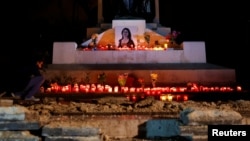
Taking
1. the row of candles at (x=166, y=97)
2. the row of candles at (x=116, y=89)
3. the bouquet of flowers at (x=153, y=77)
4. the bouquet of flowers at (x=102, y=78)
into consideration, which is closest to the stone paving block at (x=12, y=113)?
the row of candles at (x=166, y=97)

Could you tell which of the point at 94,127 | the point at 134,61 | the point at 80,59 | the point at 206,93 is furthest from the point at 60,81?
the point at 94,127

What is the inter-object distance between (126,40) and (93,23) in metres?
11.7

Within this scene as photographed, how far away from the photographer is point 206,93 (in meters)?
10.4

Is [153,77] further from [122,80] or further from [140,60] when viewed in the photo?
[140,60]

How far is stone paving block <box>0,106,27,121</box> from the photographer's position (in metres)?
5.39

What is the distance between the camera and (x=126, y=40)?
670 inches

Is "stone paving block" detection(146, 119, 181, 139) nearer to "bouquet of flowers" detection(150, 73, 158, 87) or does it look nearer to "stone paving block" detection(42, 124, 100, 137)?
"stone paving block" detection(42, 124, 100, 137)

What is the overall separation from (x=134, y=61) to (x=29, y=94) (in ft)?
24.1

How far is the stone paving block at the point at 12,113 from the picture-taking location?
5.39m

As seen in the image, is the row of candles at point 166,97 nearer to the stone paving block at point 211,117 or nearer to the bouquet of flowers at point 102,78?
the bouquet of flowers at point 102,78

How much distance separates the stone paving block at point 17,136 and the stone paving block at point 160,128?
186 cm

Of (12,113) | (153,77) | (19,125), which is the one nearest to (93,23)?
(153,77)

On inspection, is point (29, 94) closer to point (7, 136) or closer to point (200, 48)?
point (7, 136)

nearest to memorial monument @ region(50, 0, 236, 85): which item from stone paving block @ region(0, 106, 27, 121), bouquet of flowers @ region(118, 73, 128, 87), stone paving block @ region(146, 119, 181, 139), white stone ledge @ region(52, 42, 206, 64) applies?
white stone ledge @ region(52, 42, 206, 64)
